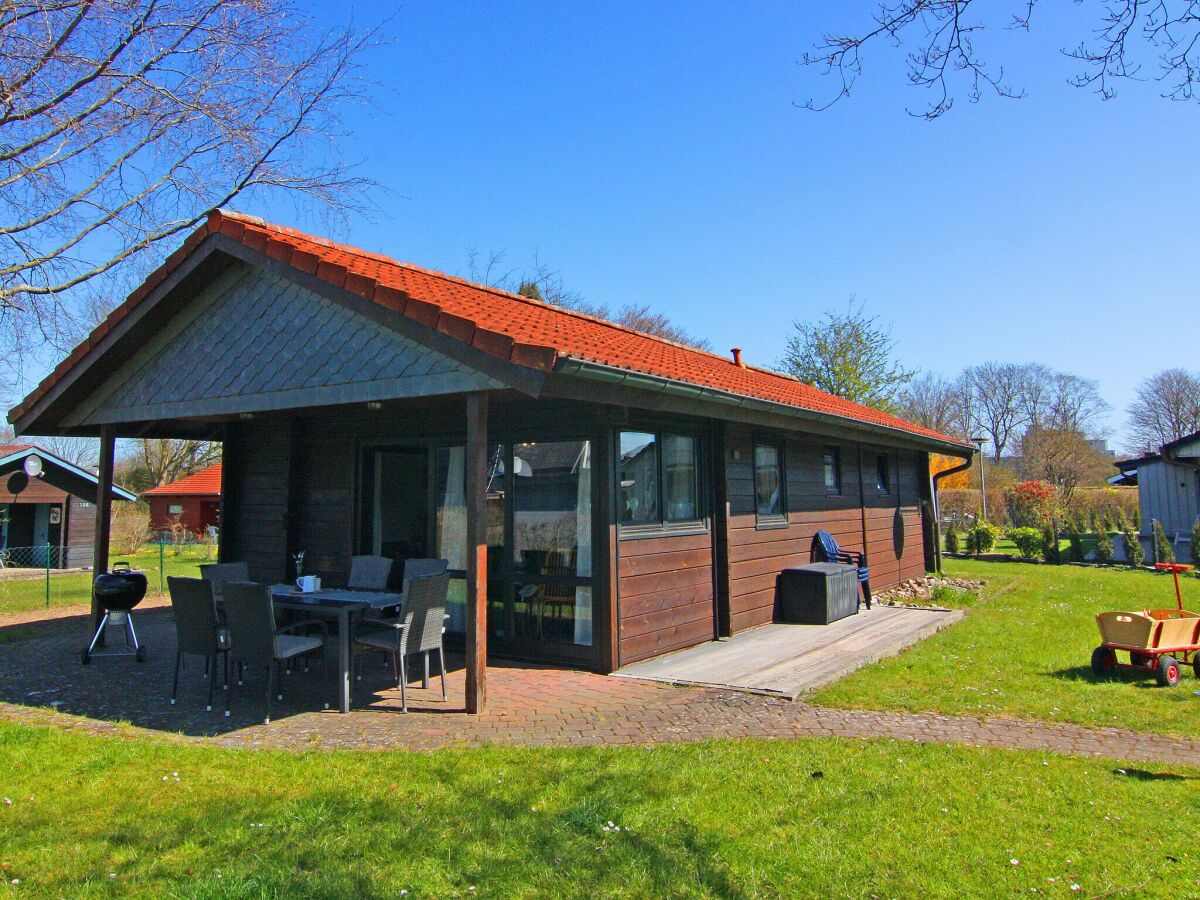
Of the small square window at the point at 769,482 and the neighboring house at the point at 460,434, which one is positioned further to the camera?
the small square window at the point at 769,482

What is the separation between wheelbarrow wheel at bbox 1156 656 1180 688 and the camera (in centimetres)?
610

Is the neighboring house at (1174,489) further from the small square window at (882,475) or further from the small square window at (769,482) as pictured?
the small square window at (769,482)

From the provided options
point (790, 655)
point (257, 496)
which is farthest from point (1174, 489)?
point (257, 496)

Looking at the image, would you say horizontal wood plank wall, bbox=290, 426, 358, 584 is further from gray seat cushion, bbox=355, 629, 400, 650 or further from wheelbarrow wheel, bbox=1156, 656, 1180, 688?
wheelbarrow wheel, bbox=1156, 656, 1180, 688

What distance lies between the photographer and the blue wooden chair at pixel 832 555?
33.2ft

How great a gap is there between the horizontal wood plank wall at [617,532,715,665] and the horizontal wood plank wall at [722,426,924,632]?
42cm

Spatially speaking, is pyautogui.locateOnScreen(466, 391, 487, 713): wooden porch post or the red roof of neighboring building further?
the red roof of neighboring building

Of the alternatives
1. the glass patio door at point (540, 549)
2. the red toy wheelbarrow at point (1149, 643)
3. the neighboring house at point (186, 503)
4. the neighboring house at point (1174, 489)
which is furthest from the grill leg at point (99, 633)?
the neighboring house at point (186, 503)

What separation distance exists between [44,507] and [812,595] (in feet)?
82.6

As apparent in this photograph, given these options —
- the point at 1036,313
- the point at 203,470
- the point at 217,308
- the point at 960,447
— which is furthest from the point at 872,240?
the point at 203,470

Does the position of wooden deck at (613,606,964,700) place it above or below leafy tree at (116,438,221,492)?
below

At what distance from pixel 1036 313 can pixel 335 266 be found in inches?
305

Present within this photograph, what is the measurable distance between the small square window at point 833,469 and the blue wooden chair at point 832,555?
28.8 inches

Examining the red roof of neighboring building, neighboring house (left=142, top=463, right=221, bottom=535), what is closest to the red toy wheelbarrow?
the red roof of neighboring building
